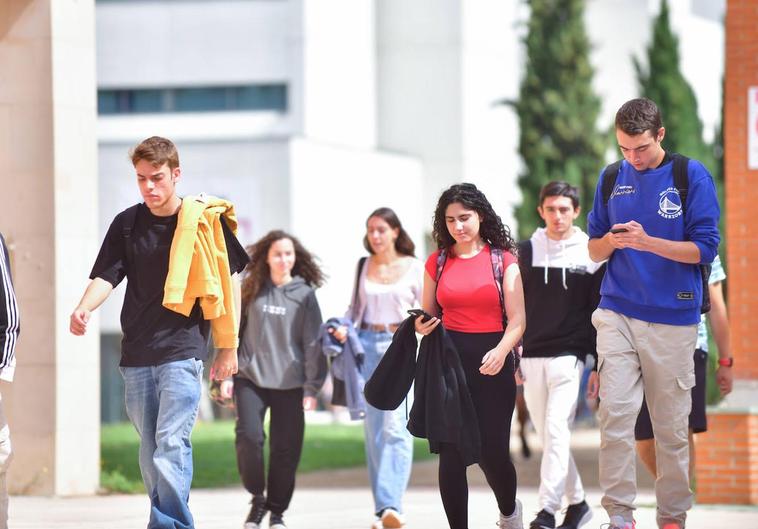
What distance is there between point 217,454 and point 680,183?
41.2 ft

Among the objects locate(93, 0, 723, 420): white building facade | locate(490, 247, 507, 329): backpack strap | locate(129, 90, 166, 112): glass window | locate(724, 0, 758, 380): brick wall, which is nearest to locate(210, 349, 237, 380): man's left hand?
locate(490, 247, 507, 329): backpack strap

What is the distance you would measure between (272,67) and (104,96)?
4428 millimetres

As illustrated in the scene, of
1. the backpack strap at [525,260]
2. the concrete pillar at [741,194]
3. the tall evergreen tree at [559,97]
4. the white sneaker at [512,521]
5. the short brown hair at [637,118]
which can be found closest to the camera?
the short brown hair at [637,118]

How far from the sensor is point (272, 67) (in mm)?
39469

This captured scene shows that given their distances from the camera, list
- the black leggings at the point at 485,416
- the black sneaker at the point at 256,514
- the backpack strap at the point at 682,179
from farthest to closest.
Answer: the black sneaker at the point at 256,514 → the black leggings at the point at 485,416 → the backpack strap at the point at 682,179

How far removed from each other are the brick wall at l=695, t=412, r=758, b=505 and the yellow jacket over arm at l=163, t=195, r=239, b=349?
4.60 m

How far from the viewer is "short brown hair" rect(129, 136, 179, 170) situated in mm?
8398

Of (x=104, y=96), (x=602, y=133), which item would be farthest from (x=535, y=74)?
(x=104, y=96)

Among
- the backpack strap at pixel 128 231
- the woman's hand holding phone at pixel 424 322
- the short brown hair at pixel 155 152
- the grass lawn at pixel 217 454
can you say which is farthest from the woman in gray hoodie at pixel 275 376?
the grass lawn at pixel 217 454

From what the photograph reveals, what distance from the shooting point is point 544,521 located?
9.98 m

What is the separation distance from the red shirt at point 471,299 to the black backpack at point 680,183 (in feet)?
2.28

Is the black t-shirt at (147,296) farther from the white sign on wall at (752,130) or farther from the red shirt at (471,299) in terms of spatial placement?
the white sign on wall at (752,130)

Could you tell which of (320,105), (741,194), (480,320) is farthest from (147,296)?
(320,105)

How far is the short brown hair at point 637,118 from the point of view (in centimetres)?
854
